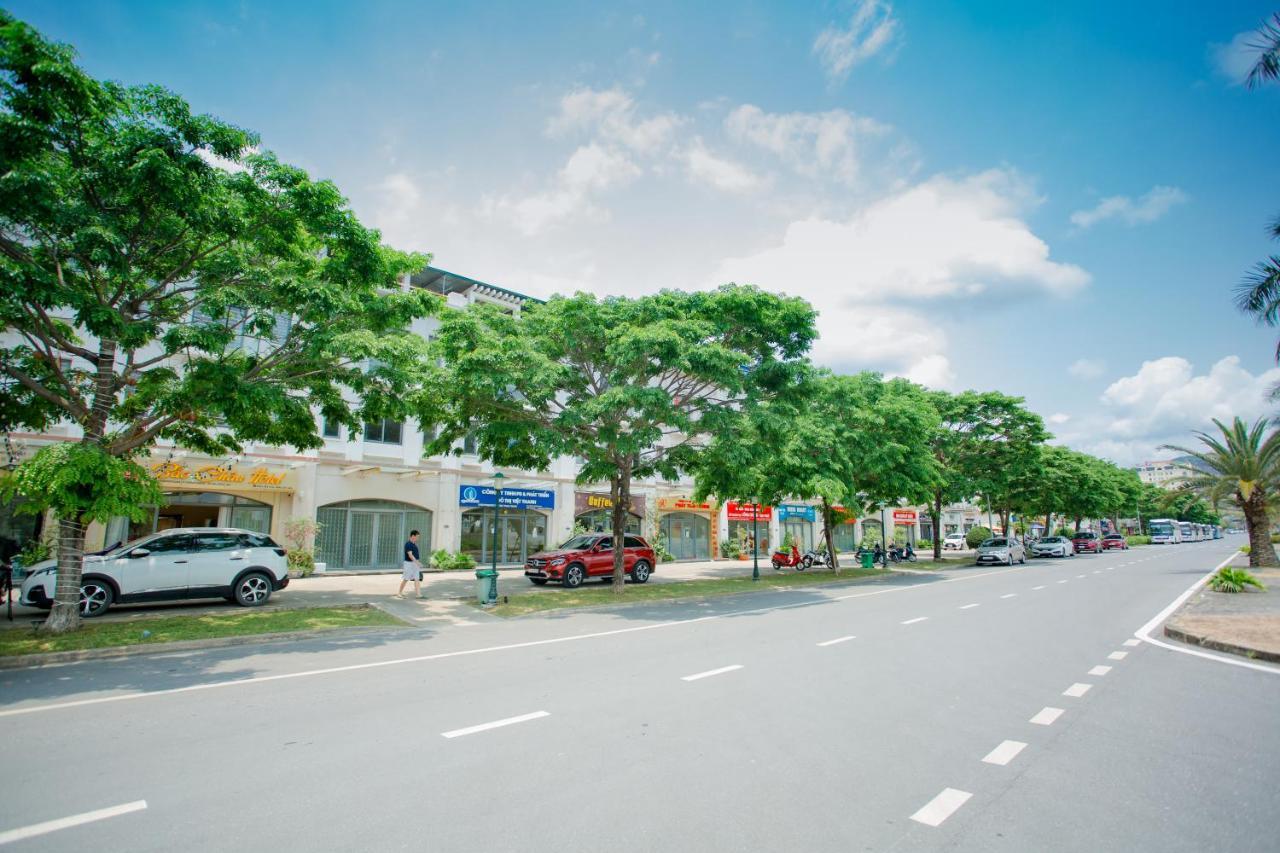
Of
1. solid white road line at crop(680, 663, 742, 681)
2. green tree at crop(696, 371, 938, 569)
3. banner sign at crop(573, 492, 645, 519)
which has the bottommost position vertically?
solid white road line at crop(680, 663, 742, 681)

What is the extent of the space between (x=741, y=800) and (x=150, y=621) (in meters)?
12.7

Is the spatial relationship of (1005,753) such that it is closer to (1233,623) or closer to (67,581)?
(1233,623)

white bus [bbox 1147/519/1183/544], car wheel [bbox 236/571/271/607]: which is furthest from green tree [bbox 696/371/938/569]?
white bus [bbox 1147/519/1183/544]

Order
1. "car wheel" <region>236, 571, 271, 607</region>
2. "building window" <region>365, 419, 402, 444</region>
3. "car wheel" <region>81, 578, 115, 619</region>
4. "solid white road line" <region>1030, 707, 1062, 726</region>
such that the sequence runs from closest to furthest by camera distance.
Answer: "solid white road line" <region>1030, 707, 1062, 726</region> < "car wheel" <region>81, 578, 115, 619</region> < "car wheel" <region>236, 571, 271, 607</region> < "building window" <region>365, 419, 402, 444</region>

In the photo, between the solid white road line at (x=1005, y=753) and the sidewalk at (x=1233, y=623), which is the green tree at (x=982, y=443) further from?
the solid white road line at (x=1005, y=753)

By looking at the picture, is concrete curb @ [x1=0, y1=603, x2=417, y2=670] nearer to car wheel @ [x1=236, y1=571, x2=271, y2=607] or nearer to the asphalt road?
the asphalt road

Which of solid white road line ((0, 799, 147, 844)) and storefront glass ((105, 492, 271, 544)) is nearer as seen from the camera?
solid white road line ((0, 799, 147, 844))

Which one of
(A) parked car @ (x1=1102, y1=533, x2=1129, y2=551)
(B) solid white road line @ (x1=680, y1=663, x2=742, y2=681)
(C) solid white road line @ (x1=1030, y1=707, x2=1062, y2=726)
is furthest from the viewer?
(A) parked car @ (x1=1102, y1=533, x2=1129, y2=551)

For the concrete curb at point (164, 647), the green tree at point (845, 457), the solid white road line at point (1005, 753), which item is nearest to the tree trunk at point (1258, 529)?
the green tree at point (845, 457)

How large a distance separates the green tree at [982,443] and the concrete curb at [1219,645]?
2459 centimetres

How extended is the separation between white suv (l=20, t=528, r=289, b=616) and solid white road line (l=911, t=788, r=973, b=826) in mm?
14915

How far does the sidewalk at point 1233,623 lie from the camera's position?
9203 mm

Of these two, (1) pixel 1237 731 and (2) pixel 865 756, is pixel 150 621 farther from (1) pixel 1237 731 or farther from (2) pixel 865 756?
(1) pixel 1237 731

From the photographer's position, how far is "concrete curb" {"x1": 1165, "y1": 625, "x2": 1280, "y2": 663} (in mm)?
8736
